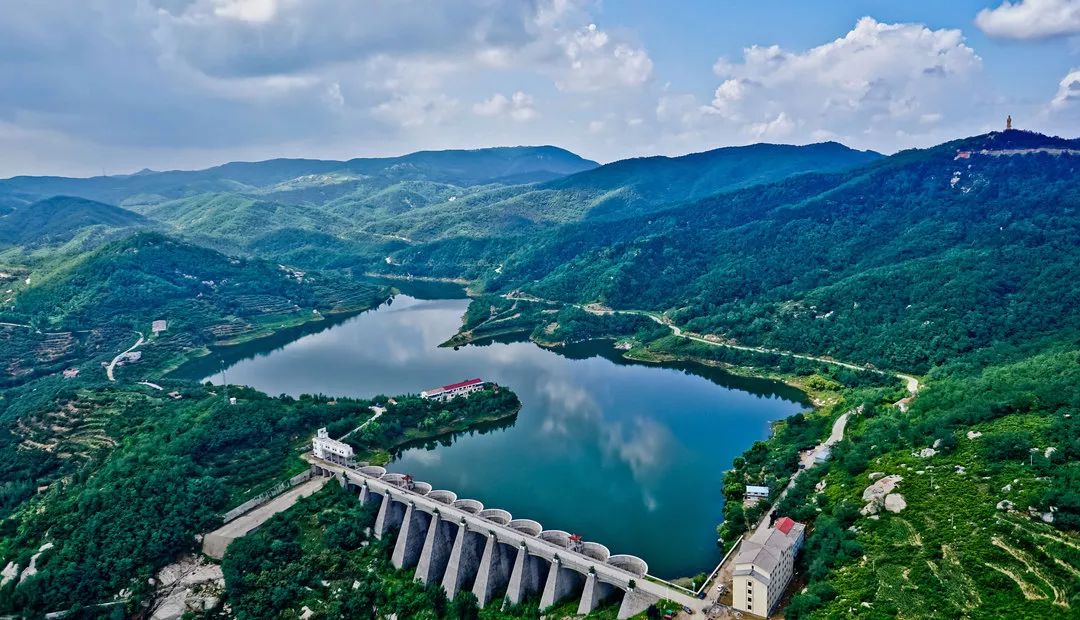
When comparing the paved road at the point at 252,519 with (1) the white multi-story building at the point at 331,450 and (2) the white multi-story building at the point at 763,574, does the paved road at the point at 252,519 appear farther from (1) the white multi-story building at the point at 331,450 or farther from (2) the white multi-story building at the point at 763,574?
(2) the white multi-story building at the point at 763,574

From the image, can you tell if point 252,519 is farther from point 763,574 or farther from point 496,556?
point 763,574

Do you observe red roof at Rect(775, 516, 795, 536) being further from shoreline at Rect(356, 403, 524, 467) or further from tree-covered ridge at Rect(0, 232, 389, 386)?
tree-covered ridge at Rect(0, 232, 389, 386)

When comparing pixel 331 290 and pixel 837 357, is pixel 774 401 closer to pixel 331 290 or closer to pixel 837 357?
pixel 837 357

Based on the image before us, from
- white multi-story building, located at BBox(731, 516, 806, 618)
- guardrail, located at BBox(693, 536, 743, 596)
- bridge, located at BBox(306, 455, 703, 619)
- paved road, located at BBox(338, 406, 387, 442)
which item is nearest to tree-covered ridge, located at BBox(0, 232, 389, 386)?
paved road, located at BBox(338, 406, 387, 442)

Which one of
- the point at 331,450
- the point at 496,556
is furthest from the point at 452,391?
the point at 496,556

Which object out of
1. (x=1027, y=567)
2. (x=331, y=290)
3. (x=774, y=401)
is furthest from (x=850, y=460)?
(x=331, y=290)

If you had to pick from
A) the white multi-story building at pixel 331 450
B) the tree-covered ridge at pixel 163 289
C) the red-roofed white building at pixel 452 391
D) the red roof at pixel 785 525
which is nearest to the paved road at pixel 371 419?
the red-roofed white building at pixel 452 391
